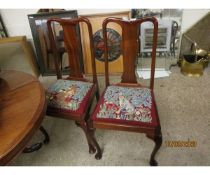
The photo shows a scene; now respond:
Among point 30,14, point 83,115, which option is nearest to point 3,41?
point 30,14

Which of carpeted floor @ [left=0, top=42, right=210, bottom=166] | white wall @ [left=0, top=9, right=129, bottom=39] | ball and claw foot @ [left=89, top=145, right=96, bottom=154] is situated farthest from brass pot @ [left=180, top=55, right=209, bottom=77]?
ball and claw foot @ [left=89, top=145, right=96, bottom=154]

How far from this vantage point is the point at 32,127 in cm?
87

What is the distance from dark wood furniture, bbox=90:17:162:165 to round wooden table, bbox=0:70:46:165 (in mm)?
419

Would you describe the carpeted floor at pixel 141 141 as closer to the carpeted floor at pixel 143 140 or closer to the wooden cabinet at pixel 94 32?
the carpeted floor at pixel 143 140

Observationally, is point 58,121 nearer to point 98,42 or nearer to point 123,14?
point 98,42

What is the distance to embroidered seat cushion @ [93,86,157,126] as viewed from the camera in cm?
125

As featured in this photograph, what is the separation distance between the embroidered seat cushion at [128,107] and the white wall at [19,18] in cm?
116

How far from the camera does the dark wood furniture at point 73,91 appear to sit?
1376mm

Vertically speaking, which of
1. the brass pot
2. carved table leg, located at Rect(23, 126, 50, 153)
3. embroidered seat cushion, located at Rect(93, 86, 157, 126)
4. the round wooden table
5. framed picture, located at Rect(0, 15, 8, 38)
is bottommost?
carved table leg, located at Rect(23, 126, 50, 153)

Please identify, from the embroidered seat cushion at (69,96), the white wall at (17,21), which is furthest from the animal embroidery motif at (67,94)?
the white wall at (17,21)

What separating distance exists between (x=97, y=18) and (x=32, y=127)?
1.64 m
